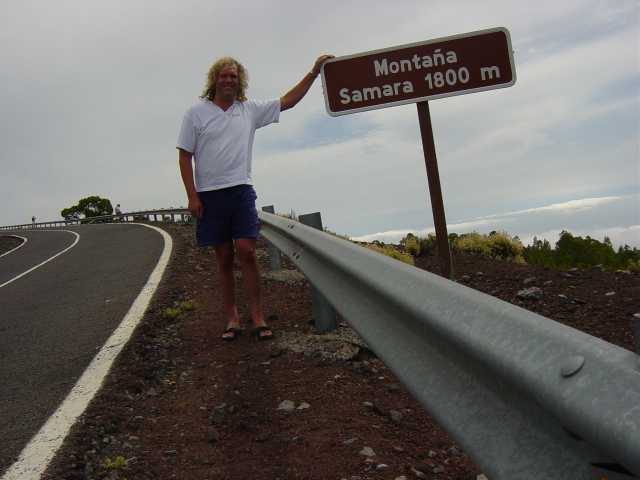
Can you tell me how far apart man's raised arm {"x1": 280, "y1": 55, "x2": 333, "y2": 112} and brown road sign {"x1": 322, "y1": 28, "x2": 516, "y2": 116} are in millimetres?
67

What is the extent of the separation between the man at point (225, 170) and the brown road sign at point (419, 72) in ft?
2.62

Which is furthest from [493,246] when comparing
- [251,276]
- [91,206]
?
[91,206]

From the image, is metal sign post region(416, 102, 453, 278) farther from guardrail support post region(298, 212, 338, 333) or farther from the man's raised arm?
guardrail support post region(298, 212, 338, 333)

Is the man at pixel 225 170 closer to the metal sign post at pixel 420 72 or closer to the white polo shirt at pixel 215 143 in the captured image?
the white polo shirt at pixel 215 143

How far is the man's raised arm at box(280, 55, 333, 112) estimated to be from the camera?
17.1 feet

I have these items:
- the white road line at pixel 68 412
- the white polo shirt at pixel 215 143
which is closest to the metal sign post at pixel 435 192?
the white polo shirt at pixel 215 143

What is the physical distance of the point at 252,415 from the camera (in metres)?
3.30

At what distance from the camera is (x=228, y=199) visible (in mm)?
4863

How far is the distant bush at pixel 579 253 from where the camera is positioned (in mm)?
8648

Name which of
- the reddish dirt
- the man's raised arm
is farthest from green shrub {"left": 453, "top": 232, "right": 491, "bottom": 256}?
the man's raised arm

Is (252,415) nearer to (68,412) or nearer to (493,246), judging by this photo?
(68,412)

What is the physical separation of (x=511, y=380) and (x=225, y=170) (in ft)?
12.3

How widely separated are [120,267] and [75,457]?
7.57 metres

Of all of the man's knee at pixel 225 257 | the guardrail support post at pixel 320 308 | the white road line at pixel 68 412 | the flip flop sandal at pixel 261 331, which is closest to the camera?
the white road line at pixel 68 412
